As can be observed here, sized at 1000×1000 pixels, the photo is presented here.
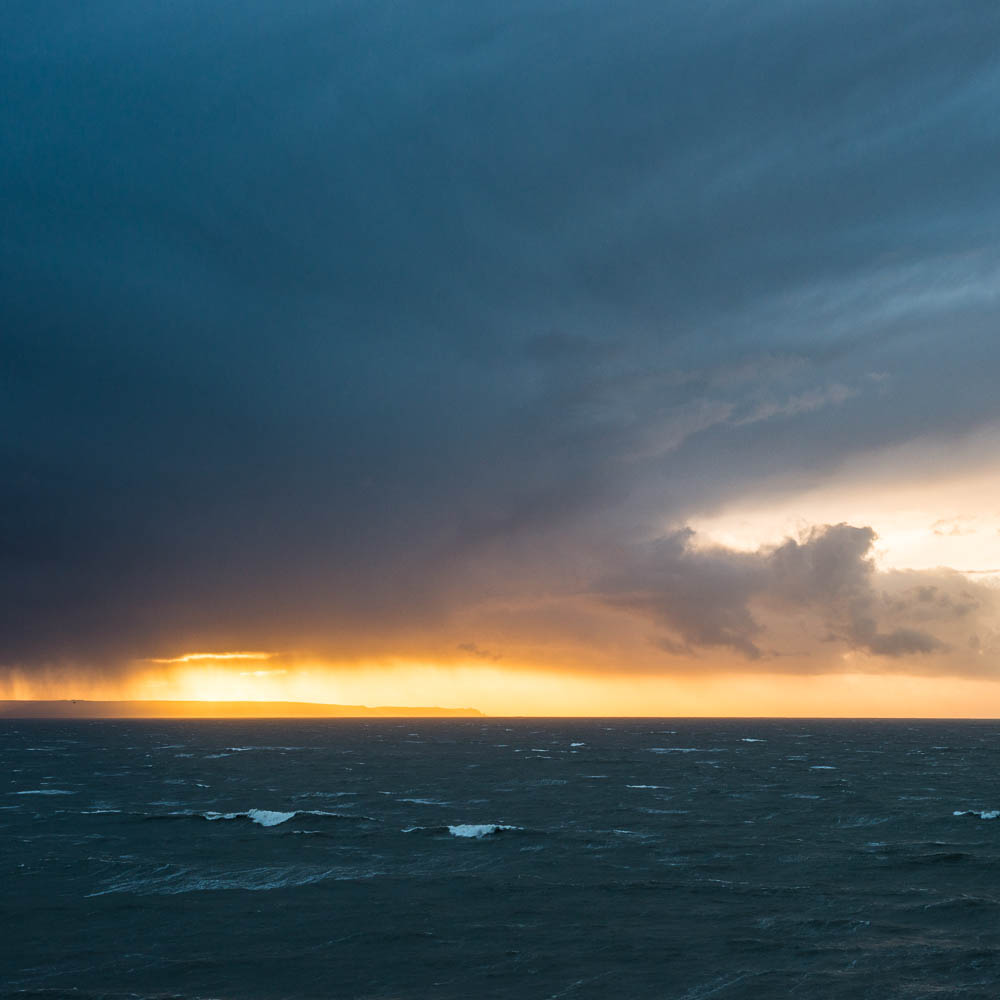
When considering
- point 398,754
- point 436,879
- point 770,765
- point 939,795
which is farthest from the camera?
point 398,754

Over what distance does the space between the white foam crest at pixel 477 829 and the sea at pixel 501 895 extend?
0.99 ft

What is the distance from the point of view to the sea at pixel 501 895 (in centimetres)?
4056

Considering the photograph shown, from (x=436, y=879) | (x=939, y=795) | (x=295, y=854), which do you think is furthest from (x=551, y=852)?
(x=939, y=795)

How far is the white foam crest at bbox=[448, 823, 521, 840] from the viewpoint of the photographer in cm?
7794

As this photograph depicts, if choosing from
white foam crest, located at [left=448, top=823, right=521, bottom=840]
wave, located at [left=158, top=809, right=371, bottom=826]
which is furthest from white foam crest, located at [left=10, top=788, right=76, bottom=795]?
white foam crest, located at [left=448, top=823, right=521, bottom=840]

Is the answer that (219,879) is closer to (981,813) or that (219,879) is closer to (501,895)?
(501,895)

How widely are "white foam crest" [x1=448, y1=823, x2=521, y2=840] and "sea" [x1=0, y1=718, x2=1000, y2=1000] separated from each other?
11.9 inches

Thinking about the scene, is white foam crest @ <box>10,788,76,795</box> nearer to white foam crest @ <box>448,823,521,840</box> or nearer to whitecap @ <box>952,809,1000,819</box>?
white foam crest @ <box>448,823,521,840</box>

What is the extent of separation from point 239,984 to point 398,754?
538 feet

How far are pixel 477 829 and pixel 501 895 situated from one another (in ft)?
80.3

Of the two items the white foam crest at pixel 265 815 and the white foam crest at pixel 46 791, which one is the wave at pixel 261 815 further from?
the white foam crest at pixel 46 791

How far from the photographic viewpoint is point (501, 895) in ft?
183

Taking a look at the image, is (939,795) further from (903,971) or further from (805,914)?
(903,971)

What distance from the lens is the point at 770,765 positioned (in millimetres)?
163750
